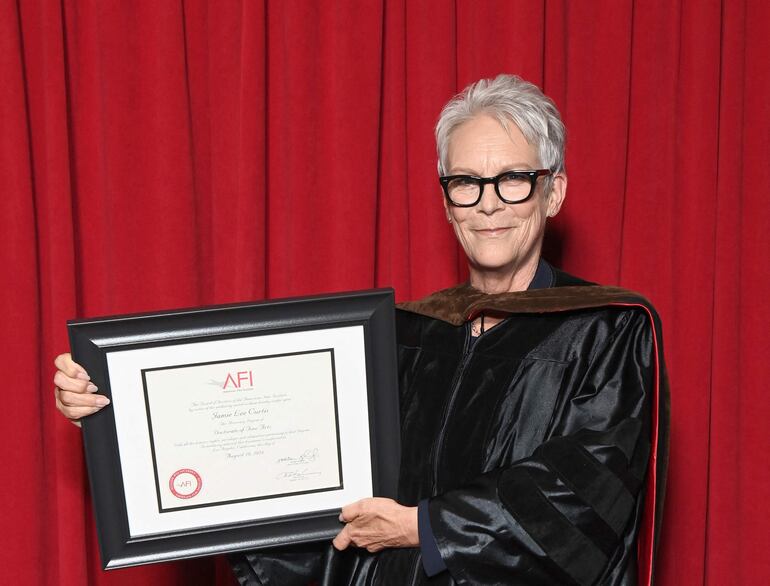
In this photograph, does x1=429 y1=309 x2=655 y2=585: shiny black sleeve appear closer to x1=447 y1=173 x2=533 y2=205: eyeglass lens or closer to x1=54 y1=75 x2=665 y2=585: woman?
x1=54 y1=75 x2=665 y2=585: woman

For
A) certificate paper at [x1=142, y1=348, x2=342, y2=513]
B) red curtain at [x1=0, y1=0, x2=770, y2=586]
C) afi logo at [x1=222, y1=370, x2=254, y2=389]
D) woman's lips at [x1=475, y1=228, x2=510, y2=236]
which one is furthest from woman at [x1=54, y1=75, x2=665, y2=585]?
red curtain at [x1=0, y1=0, x2=770, y2=586]

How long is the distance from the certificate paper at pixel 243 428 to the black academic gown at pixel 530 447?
0.75ft

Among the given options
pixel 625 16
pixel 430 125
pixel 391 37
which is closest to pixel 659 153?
pixel 625 16

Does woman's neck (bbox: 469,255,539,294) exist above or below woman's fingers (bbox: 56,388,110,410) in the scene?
above

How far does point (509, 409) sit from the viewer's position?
1.43 metres

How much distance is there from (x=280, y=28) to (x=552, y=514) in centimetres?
146

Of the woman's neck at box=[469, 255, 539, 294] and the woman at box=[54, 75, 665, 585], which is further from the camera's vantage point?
the woman's neck at box=[469, 255, 539, 294]

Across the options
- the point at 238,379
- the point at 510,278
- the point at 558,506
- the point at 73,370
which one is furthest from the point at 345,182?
the point at 558,506

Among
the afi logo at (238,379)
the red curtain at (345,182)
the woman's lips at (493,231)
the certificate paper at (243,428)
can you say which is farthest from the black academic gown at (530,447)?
the red curtain at (345,182)

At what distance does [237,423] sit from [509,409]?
0.50m

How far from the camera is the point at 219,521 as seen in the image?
1.40m

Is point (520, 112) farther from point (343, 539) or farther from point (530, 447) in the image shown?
point (343, 539)

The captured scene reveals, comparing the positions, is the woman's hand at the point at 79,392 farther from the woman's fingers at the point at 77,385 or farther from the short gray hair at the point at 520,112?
the short gray hair at the point at 520,112

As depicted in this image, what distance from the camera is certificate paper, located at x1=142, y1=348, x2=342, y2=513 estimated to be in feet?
4.44
